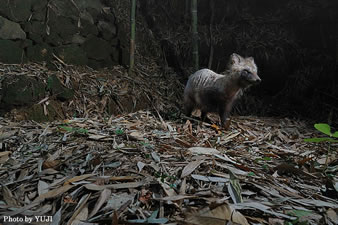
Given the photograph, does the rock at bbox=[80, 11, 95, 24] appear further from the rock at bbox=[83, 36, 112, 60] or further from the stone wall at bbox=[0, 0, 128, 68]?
the rock at bbox=[83, 36, 112, 60]

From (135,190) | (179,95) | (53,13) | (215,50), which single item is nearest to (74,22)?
(53,13)

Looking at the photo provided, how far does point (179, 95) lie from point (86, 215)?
4.48 meters

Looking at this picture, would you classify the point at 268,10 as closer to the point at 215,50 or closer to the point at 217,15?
the point at 217,15

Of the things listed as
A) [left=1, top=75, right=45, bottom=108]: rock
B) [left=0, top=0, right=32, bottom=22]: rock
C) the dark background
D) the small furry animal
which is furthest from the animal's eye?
[left=0, top=0, right=32, bottom=22]: rock

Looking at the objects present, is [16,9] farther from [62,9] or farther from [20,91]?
[20,91]

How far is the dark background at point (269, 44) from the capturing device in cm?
538

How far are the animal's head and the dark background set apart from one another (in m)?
1.76

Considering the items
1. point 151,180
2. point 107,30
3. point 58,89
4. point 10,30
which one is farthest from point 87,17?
point 151,180

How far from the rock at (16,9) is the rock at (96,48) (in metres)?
1.04

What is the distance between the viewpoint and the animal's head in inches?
143

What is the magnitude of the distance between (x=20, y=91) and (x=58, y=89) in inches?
19.8

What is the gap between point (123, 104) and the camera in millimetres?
4305

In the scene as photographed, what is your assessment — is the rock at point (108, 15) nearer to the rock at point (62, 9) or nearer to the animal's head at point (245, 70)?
the rock at point (62, 9)

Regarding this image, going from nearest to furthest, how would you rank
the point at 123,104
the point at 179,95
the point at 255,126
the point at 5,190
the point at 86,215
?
1. the point at 86,215
2. the point at 5,190
3. the point at 255,126
4. the point at 123,104
5. the point at 179,95
